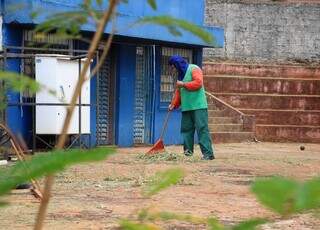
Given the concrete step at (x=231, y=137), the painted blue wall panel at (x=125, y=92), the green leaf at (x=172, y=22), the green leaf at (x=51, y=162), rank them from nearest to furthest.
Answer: the green leaf at (x=51, y=162)
the green leaf at (x=172, y=22)
the painted blue wall panel at (x=125, y=92)
the concrete step at (x=231, y=137)

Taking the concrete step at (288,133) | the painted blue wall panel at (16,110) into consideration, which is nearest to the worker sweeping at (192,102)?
the painted blue wall panel at (16,110)

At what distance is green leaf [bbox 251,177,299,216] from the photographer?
34.1 inches

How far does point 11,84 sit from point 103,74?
11.9 meters

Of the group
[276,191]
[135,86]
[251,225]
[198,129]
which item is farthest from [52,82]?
[276,191]

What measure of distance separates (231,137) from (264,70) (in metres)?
3.49

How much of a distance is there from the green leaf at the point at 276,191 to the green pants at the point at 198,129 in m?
8.69

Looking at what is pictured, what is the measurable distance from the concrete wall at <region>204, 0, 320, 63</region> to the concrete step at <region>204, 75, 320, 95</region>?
1469 mm

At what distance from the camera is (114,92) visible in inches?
519

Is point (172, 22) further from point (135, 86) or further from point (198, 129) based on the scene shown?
point (135, 86)

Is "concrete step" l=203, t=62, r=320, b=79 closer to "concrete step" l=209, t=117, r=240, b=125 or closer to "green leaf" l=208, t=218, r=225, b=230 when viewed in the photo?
"concrete step" l=209, t=117, r=240, b=125

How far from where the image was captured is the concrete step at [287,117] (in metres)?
18.2

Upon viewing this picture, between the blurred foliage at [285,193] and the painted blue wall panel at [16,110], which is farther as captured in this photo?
the painted blue wall panel at [16,110]

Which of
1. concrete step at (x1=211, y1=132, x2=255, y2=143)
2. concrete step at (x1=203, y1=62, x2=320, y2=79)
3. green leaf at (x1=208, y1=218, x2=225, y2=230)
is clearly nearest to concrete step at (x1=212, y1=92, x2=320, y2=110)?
concrete step at (x1=203, y1=62, x2=320, y2=79)

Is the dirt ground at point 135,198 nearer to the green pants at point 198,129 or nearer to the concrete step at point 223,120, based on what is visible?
the green pants at point 198,129
